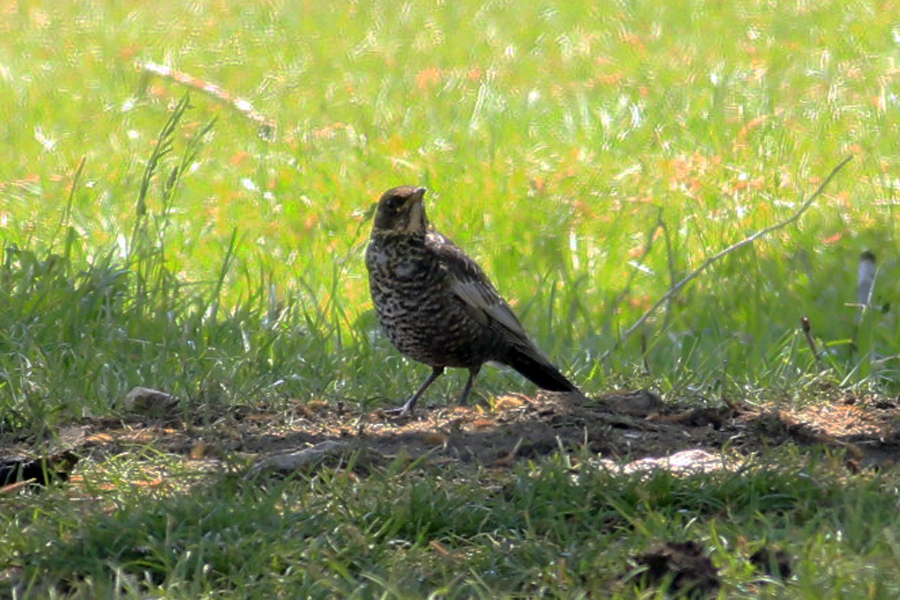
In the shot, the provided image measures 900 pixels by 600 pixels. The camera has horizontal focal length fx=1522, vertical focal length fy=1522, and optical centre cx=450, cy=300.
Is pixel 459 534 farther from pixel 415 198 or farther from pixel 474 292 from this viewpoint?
pixel 415 198

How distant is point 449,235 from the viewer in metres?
8.78

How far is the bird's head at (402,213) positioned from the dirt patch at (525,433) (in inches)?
33.4

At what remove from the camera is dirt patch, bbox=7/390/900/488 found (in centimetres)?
480

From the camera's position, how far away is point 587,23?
46.2ft

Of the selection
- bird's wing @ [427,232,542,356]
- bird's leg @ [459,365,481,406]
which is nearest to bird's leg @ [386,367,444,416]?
bird's leg @ [459,365,481,406]

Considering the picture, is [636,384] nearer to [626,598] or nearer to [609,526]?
[609,526]

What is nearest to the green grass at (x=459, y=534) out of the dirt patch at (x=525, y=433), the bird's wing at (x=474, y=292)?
the dirt patch at (x=525, y=433)

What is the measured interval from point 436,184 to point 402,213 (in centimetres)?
334

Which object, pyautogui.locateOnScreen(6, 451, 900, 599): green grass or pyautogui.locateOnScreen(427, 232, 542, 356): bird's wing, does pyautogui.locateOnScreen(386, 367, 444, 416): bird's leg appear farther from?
pyautogui.locateOnScreen(6, 451, 900, 599): green grass

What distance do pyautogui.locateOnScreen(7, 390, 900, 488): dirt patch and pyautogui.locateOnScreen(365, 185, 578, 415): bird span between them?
0.43 metres

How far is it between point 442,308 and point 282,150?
15.8 feet

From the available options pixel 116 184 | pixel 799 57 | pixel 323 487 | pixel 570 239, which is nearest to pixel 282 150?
pixel 116 184

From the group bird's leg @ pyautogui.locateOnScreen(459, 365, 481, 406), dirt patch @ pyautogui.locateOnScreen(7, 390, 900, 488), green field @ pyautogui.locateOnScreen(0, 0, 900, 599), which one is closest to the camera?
green field @ pyautogui.locateOnScreen(0, 0, 900, 599)

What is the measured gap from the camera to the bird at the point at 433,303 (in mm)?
5934
